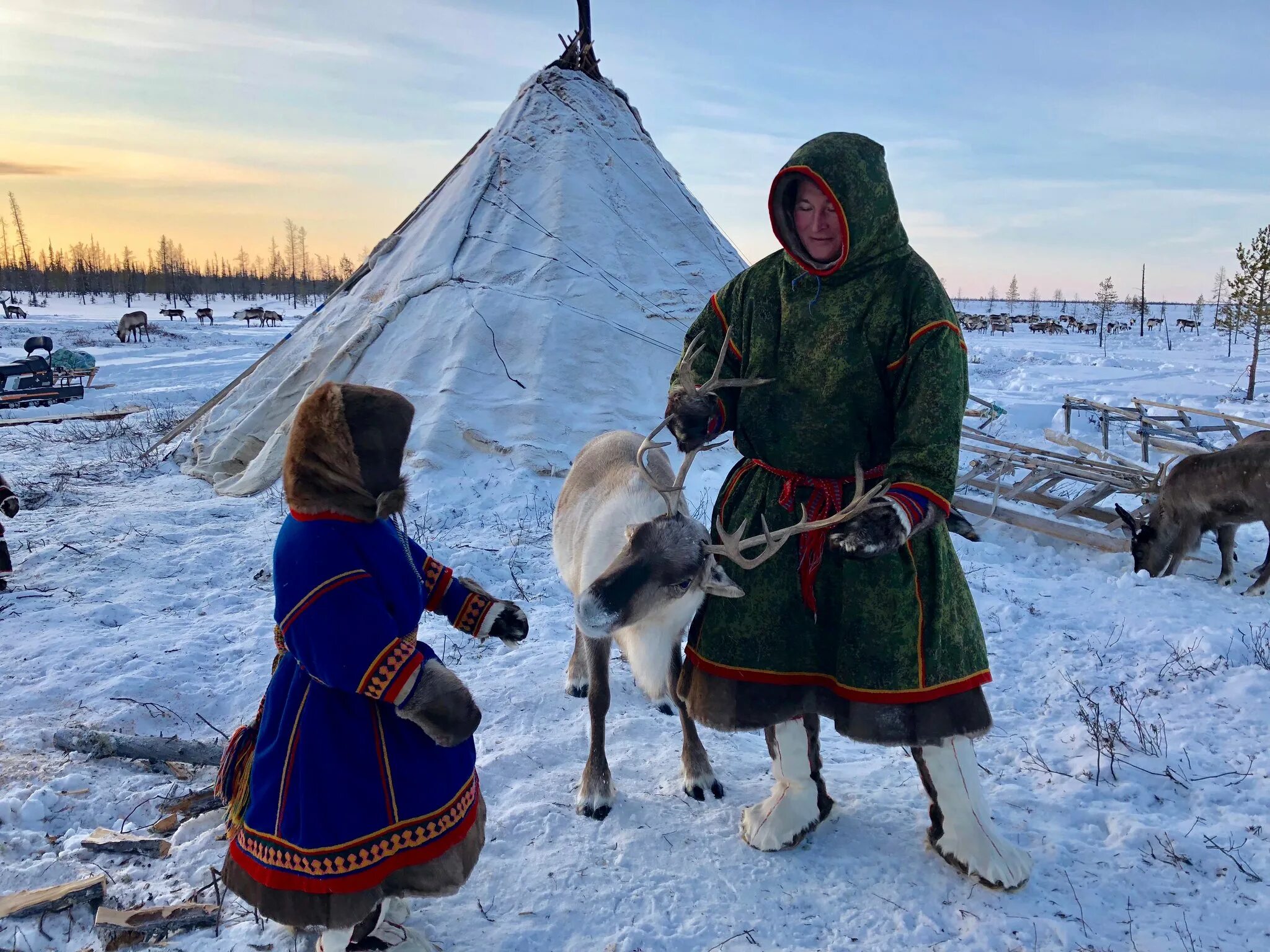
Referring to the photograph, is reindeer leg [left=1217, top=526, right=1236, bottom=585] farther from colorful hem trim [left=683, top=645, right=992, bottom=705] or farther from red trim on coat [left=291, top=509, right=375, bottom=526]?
red trim on coat [left=291, top=509, right=375, bottom=526]

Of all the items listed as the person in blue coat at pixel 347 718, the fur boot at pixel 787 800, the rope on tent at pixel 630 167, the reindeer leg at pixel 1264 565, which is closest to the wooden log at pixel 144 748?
the person in blue coat at pixel 347 718

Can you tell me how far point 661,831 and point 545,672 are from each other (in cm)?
143

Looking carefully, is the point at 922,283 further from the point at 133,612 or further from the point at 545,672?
the point at 133,612

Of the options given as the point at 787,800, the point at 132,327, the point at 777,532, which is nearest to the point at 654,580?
the point at 777,532

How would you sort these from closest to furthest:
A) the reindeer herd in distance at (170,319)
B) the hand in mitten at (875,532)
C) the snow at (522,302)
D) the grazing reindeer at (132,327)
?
the hand in mitten at (875,532) < the snow at (522,302) < the grazing reindeer at (132,327) < the reindeer herd in distance at (170,319)

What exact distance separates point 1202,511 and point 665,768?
17.7 ft

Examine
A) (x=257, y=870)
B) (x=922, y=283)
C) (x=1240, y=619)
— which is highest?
(x=922, y=283)

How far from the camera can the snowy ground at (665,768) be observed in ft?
7.59

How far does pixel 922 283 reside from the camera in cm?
230

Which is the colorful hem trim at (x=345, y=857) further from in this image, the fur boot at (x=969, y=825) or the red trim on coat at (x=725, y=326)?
the red trim on coat at (x=725, y=326)

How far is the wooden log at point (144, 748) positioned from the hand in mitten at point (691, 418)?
2.35 meters

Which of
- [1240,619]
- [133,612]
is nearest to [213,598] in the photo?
[133,612]

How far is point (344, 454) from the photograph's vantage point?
1.85 m

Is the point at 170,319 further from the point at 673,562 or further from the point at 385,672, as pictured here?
the point at 385,672
